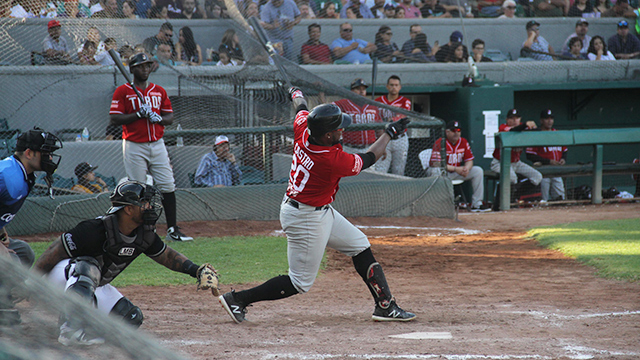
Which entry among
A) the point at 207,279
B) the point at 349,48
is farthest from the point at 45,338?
the point at 349,48

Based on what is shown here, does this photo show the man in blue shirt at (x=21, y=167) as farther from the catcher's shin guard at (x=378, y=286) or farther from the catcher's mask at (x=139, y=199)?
the catcher's shin guard at (x=378, y=286)

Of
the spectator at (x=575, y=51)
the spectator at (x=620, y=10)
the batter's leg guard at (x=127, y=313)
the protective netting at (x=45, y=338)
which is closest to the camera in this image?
the protective netting at (x=45, y=338)

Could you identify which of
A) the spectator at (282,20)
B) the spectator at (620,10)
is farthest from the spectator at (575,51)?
the spectator at (282,20)

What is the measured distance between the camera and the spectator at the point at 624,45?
14.8m

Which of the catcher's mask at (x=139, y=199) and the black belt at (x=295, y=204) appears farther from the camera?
the black belt at (x=295, y=204)

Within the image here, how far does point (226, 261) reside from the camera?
21.5ft

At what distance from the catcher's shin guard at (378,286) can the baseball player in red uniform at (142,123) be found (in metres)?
3.54

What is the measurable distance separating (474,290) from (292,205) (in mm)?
1997

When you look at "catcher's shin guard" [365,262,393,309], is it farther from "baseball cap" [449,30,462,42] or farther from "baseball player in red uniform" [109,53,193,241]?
"baseball cap" [449,30,462,42]

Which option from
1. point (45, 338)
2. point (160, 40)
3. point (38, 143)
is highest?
point (160, 40)

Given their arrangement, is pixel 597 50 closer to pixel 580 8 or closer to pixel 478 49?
pixel 580 8

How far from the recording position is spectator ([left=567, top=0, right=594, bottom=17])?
15.7 m

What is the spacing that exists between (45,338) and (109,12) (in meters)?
8.33

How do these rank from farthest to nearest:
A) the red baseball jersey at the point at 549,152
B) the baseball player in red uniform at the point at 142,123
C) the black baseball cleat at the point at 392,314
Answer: the red baseball jersey at the point at 549,152 < the baseball player in red uniform at the point at 142,123 < the black baseball cleat at the point at 392,314
